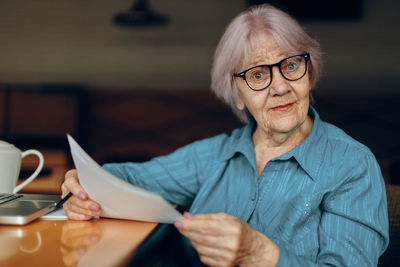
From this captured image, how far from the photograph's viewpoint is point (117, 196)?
100 centimetres

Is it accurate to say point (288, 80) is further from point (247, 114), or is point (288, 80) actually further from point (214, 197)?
point (214, 197)

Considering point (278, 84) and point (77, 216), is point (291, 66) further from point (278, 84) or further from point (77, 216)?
point (77, 216)

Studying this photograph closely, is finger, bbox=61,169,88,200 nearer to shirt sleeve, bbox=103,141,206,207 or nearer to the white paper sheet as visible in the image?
the white paper sheet

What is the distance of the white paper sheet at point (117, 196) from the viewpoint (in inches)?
36.9

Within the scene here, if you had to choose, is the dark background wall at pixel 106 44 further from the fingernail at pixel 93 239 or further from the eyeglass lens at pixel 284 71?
the fingernail at pixel 93 239

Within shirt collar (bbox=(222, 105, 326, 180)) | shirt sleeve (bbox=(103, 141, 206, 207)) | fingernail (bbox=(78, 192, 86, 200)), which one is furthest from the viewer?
shirt sleeve (bbox=(103, 141, 206, 207))

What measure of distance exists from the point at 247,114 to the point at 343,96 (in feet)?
9.33

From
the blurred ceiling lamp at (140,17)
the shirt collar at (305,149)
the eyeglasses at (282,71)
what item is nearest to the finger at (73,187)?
the shirt collar at (305,149)

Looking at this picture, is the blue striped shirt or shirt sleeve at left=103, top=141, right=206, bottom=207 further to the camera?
shirt sleeve at left=103, top=141, right=206, bottom=207

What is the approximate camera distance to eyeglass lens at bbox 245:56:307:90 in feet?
4.24

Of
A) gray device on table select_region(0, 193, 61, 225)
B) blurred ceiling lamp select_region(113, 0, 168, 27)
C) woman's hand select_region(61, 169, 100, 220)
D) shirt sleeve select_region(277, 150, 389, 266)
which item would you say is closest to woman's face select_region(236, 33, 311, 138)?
shirt sleeve select_region(277, 150, 389, 266)

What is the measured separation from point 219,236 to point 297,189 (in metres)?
0.43

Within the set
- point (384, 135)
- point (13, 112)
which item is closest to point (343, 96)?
point (384, 135)

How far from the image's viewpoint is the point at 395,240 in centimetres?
123
